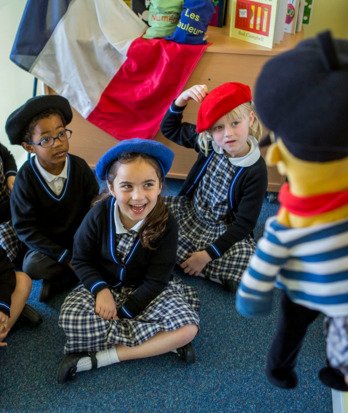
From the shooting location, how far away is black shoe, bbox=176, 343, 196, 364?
49.4 inches

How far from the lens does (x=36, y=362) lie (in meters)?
1.27

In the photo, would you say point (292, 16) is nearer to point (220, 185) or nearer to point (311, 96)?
point (220, 185)

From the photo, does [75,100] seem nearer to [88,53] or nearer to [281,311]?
[88,53]

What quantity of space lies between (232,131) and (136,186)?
1.32 ft

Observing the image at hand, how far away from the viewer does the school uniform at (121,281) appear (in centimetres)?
122

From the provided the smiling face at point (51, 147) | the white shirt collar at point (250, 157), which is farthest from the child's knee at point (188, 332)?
the smiling face at point (51, 147)

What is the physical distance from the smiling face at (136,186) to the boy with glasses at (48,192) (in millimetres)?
348

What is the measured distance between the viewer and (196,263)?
1496mm

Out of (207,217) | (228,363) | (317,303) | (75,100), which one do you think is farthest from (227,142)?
(317,303)

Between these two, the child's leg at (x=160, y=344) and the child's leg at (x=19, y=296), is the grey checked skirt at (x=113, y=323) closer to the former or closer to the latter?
the child's leg at (x=160, y=344)

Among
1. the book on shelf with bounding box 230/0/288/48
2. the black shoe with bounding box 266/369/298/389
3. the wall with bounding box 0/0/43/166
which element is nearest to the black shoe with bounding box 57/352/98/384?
the black shoe with bounding box 266/369/298/389

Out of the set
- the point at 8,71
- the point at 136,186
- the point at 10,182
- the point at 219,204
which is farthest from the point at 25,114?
the point at 8,71

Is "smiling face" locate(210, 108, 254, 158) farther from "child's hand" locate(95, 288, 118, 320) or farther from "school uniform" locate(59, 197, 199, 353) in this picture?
"child's hand" locate(95, 288, 118, 320)

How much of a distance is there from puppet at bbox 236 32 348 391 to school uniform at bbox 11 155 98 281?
1.04 m
